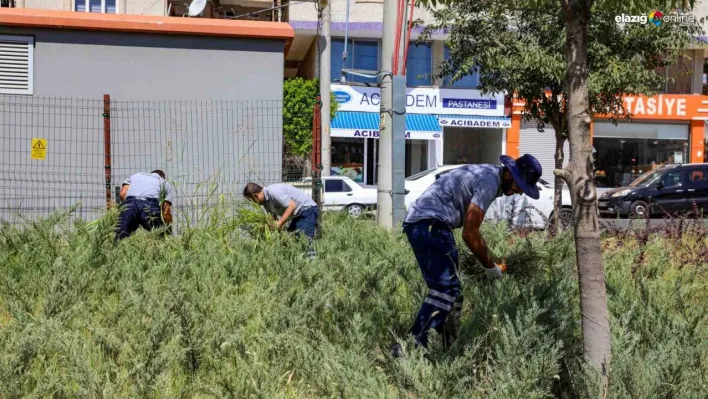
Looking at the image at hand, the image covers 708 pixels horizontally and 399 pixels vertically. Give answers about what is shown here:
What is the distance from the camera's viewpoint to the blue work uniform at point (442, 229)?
4.50m

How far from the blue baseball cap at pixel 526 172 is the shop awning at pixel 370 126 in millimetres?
19898

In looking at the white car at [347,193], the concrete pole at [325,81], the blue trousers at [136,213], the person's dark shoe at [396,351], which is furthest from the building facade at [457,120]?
the person's dark shoe at [396,351]

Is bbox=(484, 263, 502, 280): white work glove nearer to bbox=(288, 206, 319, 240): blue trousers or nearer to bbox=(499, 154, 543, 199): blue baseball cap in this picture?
bbox=(499, 154, 543, 199): blue baseball cap

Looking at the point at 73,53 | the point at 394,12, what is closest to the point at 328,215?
the point at 394,12

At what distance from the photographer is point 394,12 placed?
10148 millimetres

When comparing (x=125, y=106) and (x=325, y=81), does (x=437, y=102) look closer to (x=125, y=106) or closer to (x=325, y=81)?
(x=325, y=81)

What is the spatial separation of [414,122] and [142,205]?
→ 18207mm

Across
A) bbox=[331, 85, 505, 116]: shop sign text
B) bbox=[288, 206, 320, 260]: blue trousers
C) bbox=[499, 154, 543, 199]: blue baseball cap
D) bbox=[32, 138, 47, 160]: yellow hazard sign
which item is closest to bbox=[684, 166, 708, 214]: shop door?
bbox=[331, 85, 505, 116]: shop sign text

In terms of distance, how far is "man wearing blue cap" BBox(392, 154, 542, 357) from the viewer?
176 inches

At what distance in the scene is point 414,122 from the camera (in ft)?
83.6

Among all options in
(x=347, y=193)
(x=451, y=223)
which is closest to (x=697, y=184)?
(x=347, y=193)

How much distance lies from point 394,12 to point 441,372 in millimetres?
7331

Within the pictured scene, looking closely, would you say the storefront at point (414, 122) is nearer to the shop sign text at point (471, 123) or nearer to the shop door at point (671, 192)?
the shop sign text at point (471, 123)

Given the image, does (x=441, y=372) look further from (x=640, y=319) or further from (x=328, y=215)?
(x=328, y=215)
